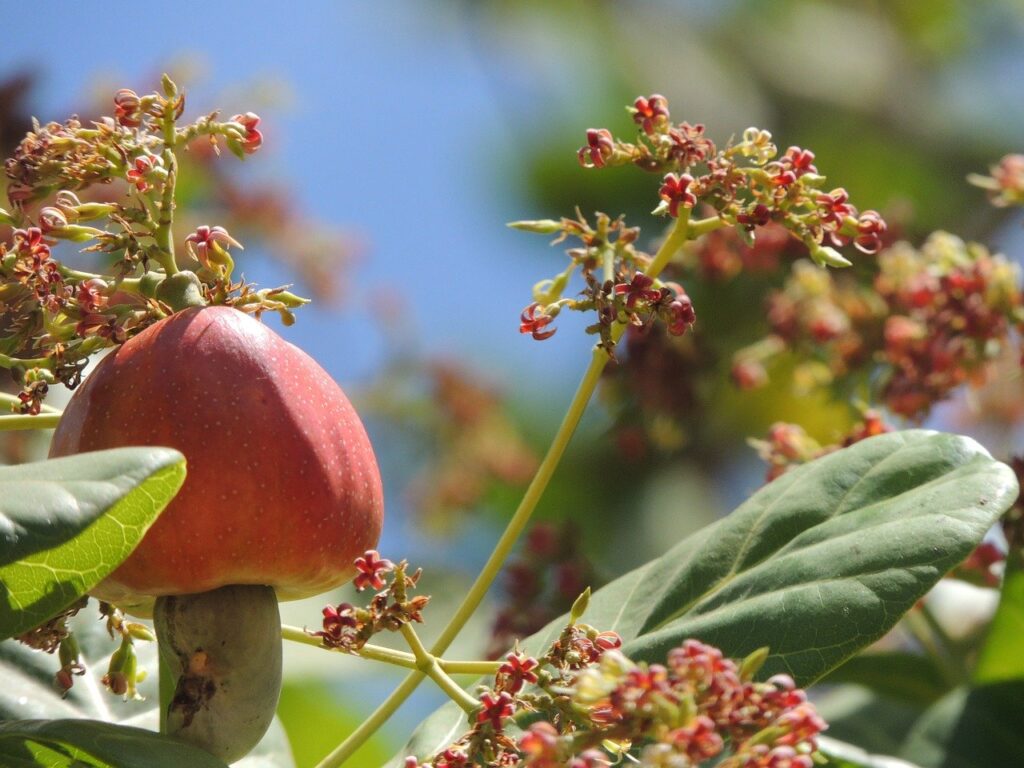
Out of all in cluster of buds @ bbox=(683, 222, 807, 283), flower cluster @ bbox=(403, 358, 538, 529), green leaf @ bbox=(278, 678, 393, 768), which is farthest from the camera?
flower cluster @ bbox=(403, 358, 538, 529)

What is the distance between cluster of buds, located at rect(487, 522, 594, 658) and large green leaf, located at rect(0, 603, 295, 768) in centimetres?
54

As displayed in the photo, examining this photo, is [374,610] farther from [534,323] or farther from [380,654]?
[534,323]

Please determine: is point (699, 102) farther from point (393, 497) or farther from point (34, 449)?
point (34, 449)

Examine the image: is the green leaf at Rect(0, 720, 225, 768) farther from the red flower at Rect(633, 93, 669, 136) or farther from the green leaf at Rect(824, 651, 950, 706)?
the green leaf at Rect(824, 651, 950, 706)

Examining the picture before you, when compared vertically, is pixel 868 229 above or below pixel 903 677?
above

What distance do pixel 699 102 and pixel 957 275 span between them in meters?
2.69

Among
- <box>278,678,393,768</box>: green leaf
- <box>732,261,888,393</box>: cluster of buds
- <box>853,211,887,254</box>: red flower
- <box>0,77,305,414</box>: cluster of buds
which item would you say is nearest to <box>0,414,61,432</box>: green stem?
<box>0,77,305,414</box>: cluster of buds

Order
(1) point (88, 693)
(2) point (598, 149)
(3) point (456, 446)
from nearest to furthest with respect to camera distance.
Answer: (2) point (598, 149) → (1) point (88, 693) → (3) point (456, 446)

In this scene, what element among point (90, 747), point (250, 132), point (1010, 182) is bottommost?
point (90, 747)

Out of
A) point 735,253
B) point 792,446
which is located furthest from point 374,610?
point 735,253

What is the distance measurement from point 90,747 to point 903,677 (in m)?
1.18

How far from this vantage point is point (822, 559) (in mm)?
1064

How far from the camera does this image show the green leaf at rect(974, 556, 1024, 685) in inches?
59.8

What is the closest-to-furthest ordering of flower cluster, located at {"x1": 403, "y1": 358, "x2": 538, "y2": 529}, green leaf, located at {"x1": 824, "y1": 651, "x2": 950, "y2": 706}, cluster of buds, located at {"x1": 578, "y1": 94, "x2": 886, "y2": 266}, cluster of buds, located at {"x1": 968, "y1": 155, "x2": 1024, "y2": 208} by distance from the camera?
cluster of buds, located at {"x1": 578, "y1": 94, "x2": 886, "y2": 266} → cluster of buds, located at {"x1": 968, "y1": 155, "x2": 1024, "y2": 208} → green leaf, located at {"x1": 824, "y1": 651, "x2": 950, "y2": 706} → flower cluster, located at {"x1": 403, "y1": 358, "x2": 538, "y2": 529}
